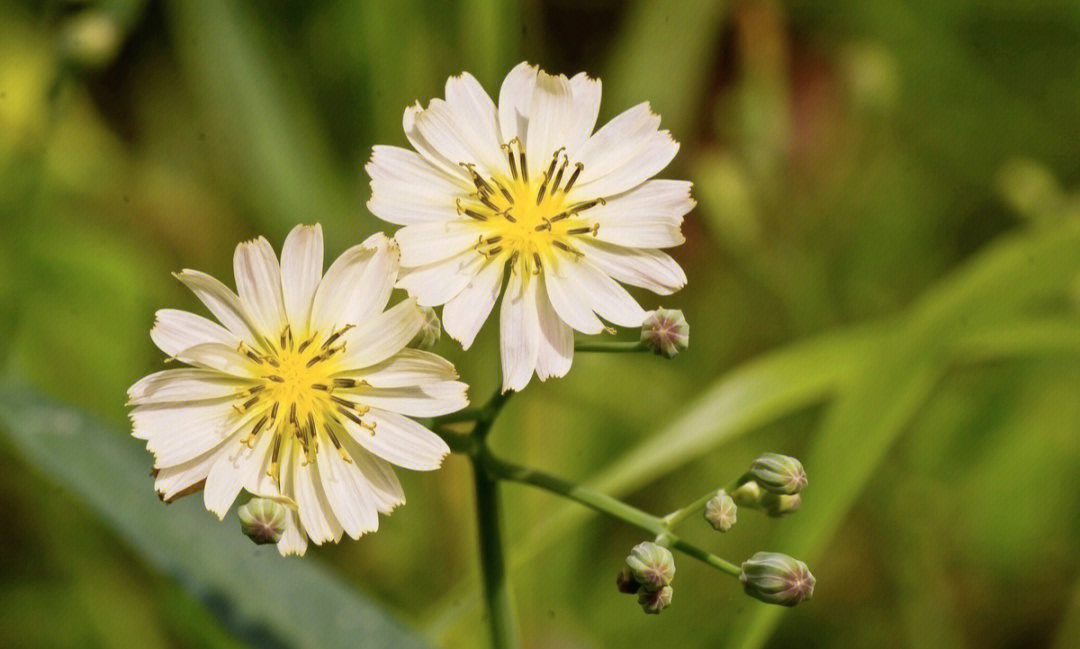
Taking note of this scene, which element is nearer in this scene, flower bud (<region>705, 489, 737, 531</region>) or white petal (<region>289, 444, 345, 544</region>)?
white petal (<region>289, 444, 345, 544</region>)

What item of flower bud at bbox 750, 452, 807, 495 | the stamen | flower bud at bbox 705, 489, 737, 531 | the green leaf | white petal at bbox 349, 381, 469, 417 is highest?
the stamen

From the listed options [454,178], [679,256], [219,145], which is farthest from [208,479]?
[679,256]

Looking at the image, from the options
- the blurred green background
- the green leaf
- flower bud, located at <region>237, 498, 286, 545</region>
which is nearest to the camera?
flower bud, located at <region>237, 498, 286, 545</region>

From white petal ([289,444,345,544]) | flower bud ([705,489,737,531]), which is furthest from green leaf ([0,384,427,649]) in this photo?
flower bud ([705,489,737,531])

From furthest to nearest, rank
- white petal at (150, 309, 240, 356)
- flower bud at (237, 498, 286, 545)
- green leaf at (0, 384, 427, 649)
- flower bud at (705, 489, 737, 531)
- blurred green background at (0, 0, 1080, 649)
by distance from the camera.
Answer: blurred green background at (0, 0, 1080, 649), green leaf at (0, 384, 427, 649), flower bud at (705, 489, 737, 531), white petal at (150, 309, 240, 356), flower bud at (237, 498, 286, 545)

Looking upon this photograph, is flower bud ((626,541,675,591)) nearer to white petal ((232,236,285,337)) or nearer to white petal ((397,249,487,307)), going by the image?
white petal ((397,249,487,307))

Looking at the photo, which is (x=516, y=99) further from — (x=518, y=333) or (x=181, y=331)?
(x=181, y=331)

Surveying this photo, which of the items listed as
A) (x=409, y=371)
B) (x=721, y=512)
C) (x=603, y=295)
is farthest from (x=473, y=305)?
(x=721, y=512)

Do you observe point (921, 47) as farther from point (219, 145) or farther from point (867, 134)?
point (219, 145)
